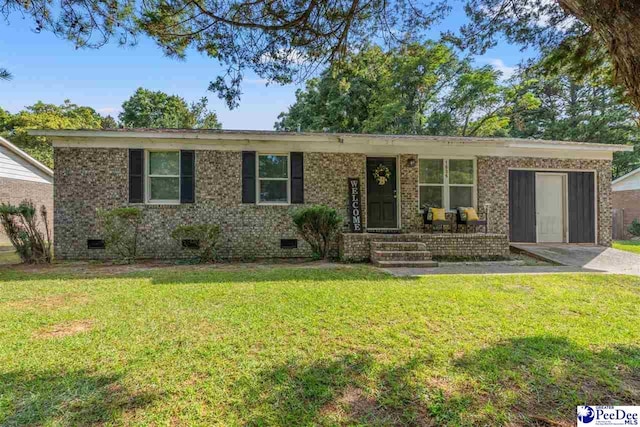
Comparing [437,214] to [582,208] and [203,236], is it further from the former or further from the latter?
[203,236]

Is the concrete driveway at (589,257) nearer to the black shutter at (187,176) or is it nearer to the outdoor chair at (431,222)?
the outdoor chair at (431,222)

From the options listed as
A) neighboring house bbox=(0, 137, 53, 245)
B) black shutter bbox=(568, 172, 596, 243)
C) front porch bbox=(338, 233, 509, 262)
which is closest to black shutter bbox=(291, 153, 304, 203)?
front porch bbox=(338, 233, 509, 262)

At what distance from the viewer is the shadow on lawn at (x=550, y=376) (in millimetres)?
2326

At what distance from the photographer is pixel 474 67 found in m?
21.4

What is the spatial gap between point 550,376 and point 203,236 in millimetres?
7300

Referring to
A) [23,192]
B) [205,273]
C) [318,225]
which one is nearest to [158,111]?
[23,192]

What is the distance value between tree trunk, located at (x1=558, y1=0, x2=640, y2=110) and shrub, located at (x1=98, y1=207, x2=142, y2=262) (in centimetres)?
867

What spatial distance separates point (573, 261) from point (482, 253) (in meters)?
2.10

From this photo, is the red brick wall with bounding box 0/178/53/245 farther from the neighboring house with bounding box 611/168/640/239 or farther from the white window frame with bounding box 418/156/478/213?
the neighboring house with bounding box 611/168/640/239

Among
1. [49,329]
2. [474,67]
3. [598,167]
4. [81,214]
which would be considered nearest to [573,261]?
[598,167]

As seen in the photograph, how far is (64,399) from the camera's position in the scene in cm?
230

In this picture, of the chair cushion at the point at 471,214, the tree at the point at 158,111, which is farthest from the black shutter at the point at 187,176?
the tree at the point at 158,111

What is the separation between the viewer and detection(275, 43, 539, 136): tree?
67.8 feet

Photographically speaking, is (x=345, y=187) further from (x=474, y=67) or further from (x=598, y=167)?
(x=474, y=67)
